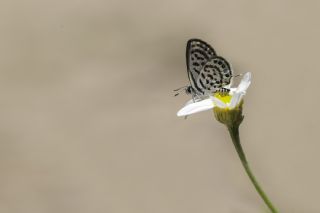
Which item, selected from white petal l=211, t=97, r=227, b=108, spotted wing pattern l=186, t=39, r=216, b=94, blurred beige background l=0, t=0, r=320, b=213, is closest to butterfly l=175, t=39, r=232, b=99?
spotted wing pattern l=186, t=39, r=216, b=94

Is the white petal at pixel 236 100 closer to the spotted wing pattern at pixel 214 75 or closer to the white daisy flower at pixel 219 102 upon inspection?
the white daisy flower at pixel 219 102

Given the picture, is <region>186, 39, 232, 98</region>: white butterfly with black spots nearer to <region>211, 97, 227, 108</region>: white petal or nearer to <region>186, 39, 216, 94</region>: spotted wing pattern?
<region>186, 39, 216, 94</region>: spotted wing pattern

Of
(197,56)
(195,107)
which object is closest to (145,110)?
(197,56)

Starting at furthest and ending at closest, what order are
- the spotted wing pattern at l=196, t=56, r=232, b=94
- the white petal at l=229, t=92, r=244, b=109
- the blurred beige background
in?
the blurred beige background, the spotted wing pattern at l=196, t=56, r=232, b=94, the white petal at l=229, t=92, r=244, b=109

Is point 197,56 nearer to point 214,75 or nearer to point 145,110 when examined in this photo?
point 214,75

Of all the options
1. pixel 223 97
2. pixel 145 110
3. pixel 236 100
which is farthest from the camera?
pixel 145 110

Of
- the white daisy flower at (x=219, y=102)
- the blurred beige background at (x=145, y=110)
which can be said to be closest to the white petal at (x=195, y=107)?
the white daisy flower at (x=219, y=102)

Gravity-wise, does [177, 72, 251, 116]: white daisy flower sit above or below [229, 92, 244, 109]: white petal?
above

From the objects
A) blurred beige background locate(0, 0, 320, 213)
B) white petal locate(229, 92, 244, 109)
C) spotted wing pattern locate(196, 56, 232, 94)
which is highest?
blurred beige background locate(0, 0, 320, 213)

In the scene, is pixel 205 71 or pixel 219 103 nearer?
pixel 219 103
